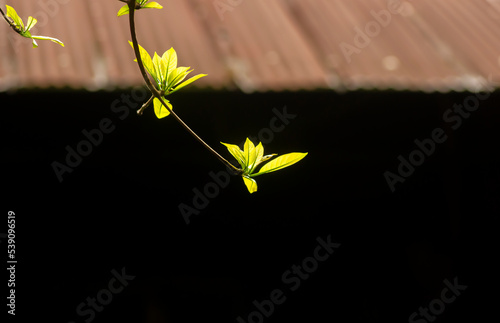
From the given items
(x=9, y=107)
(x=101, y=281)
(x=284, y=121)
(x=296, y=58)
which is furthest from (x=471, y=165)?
(x=9, y=107)

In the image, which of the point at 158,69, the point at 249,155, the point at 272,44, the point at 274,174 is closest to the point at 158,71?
the point at 158,69

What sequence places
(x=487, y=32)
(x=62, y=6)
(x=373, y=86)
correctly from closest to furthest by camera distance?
(x=373, y=86), (x=62, y=6), (x=487, y=32)

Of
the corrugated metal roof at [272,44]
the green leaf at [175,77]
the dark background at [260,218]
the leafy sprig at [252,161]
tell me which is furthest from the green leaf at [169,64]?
the dark background at [260,218]

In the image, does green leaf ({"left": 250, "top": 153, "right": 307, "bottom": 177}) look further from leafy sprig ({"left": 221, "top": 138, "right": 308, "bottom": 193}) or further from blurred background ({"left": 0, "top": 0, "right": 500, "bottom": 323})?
blurred background ({"left": 0, "top": 0, "right": 500, "bottom": 323})

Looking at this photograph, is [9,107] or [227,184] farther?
[227,184]

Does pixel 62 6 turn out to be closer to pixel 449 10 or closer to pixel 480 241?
pixel 449 10

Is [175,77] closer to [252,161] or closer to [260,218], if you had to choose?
[252,161]
